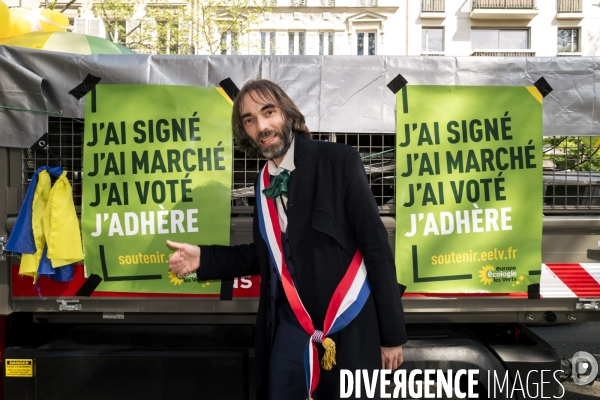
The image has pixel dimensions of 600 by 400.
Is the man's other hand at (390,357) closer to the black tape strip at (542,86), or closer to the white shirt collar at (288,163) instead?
the white shirt collar at (288,163)

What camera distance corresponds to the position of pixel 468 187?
118 inches

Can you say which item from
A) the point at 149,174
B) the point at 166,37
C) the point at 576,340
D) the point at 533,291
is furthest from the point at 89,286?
the point at 166,37

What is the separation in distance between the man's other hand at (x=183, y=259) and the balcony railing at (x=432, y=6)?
29.6 meters

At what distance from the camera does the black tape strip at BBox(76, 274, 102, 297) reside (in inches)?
121

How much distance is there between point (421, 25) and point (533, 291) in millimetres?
28753

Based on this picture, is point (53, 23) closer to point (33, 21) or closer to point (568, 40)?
point (33, 21)

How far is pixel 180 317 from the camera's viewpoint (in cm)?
330

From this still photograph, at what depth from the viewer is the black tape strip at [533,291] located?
3.05 metres

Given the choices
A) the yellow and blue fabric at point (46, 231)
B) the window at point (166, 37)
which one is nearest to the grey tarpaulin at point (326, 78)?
the yellow and blue fabric at point (46, 231)

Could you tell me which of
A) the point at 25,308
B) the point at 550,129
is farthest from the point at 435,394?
the point at 25,308

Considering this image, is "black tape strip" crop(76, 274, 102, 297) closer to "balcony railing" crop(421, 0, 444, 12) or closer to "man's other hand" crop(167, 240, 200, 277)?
"man's other hand" crop(167, 240, 200, 277)

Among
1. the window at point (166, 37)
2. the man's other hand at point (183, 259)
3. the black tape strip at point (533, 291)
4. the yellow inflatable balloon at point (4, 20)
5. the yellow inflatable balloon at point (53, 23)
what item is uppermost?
the window at point (166, 37)

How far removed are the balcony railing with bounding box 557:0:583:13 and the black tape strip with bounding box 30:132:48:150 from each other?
32271 millimetres

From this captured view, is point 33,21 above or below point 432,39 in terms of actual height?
below
